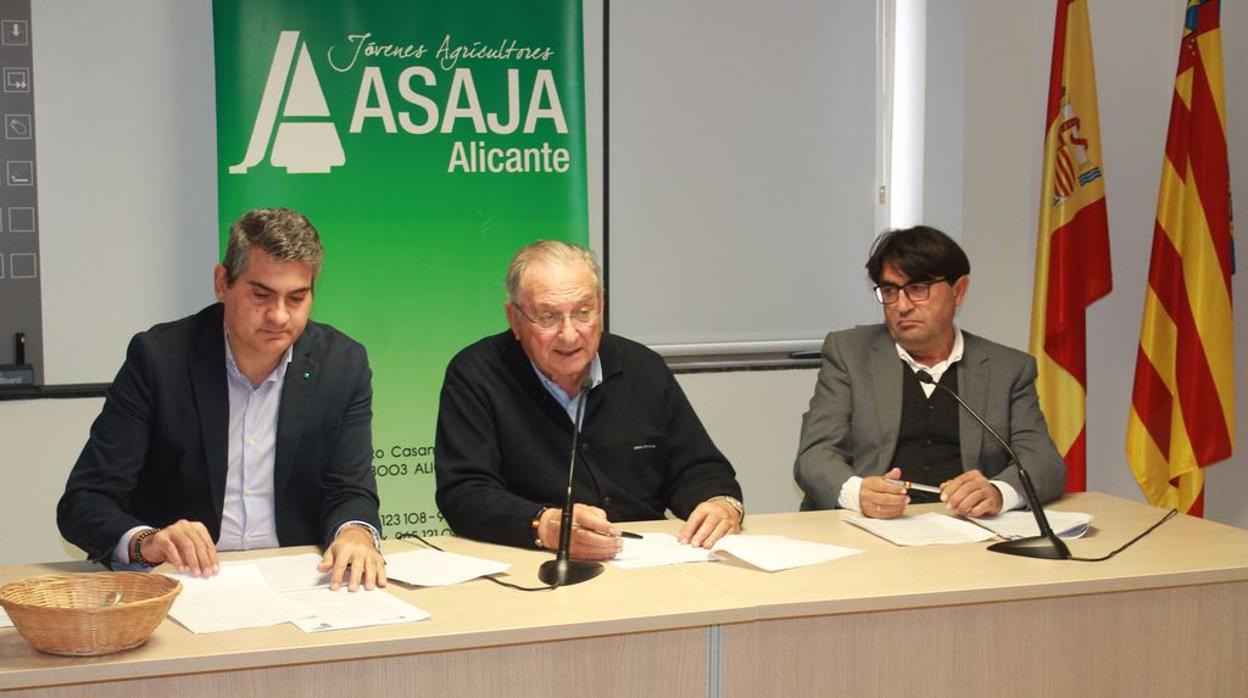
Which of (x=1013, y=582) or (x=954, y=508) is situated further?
(x=954, y=508)

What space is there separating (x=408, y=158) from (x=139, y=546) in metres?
2.00

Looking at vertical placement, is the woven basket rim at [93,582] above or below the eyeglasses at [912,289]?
below

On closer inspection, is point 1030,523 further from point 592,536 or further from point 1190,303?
point 1190,303

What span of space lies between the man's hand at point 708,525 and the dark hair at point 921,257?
85 cm

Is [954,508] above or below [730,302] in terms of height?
below

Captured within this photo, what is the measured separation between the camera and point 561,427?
9.43 ft

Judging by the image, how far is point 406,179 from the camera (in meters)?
4.08

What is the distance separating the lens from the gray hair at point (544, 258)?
278cm

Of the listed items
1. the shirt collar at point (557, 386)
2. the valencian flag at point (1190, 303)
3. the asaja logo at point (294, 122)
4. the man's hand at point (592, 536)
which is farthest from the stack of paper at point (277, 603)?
the valencian flag at point (1190, 303)

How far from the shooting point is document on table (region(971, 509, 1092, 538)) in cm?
272

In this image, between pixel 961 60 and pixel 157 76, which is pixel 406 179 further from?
pixel 961 60

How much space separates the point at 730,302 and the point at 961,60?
1.22 metres

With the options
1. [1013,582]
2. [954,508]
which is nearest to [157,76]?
[954,508]

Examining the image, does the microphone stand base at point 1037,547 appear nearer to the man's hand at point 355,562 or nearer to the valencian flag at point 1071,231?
the man's hand at point 355,562
